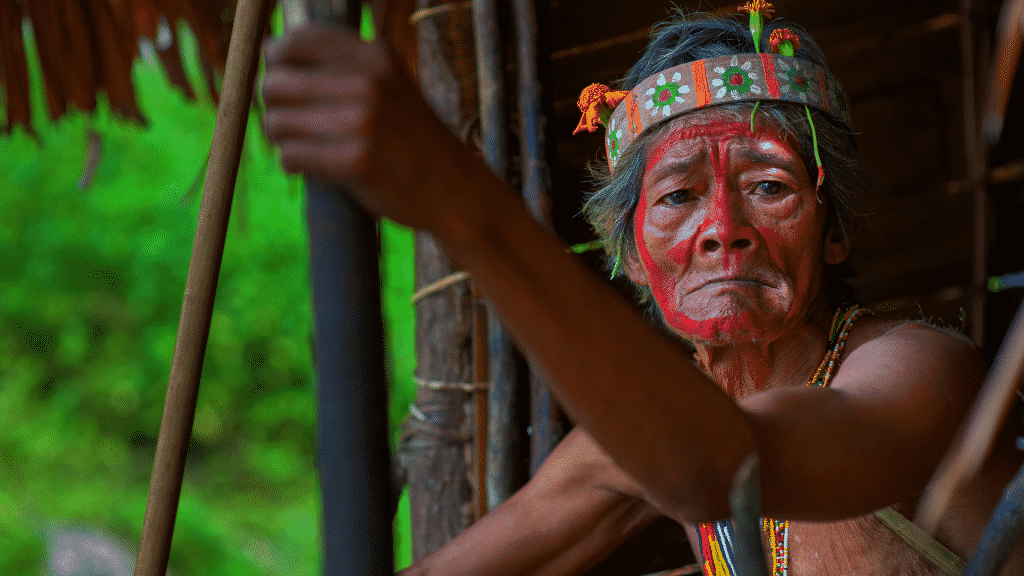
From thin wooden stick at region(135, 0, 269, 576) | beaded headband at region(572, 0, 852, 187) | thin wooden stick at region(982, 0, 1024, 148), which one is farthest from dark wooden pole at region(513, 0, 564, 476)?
thin wooden stick at region(982, 0, 1024, 148)

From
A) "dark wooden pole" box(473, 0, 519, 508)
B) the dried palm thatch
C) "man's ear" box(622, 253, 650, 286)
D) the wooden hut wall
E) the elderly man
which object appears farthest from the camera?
the wooden hut wall

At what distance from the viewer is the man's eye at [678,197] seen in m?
1.68

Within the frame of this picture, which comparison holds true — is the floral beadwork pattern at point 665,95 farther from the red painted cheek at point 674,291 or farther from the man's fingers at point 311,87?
the man's fingers at point 311,87

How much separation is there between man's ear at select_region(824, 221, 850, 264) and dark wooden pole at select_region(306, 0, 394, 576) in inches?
49.7

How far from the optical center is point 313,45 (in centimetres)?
72

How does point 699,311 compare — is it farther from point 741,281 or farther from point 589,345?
point 589,345

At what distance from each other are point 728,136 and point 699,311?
0.33 meters

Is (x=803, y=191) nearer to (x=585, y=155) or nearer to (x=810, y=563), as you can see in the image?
(x=810, y=563)

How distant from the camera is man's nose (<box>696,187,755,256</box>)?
1.58 meters

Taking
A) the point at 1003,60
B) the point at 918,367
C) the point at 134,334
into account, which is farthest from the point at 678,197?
the point at 134,334

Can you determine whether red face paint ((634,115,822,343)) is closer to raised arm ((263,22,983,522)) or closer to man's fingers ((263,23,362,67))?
raised arm ((263,22,983,522))

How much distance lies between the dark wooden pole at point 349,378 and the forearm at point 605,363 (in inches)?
3.3

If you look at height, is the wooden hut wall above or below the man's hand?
above

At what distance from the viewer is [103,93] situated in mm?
2668
